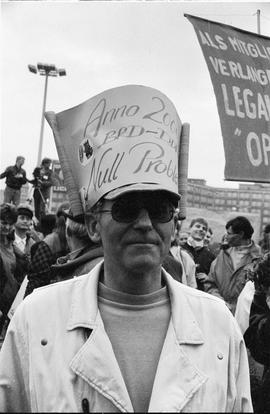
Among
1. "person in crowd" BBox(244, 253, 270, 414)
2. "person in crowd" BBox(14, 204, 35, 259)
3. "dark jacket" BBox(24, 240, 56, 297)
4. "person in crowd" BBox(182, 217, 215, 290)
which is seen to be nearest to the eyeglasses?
"person in crowd" BBox(244, 253, 270, 414)

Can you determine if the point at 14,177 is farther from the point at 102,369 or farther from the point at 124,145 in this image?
the point at 102,369

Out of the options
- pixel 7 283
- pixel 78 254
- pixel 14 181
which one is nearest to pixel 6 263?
pixel 7 283

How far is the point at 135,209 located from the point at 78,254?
1335 mm

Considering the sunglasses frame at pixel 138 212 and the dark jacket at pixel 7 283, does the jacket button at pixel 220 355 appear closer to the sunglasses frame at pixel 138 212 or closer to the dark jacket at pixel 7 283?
the sunglasses frame at pixel 138 212

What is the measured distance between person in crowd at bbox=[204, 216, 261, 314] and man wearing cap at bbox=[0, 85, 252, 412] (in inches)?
113

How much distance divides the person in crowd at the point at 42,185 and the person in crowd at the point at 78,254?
26.8ft

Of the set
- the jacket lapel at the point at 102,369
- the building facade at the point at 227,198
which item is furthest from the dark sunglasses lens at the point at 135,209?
the building facade at the point at 227,198

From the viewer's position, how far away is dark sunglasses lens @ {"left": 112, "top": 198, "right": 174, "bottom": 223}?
5.77 feet

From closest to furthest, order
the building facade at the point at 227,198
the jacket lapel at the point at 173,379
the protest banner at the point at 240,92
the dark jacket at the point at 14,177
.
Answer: the jacket lapel at the point at 173,379, the protest banner at the point at 240,92, the dark jacket at the point at 14,177, the building facade at the point at 227,198

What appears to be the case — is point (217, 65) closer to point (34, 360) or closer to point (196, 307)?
point (196, 307)

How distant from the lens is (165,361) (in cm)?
165

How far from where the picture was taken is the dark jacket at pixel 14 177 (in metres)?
10.7

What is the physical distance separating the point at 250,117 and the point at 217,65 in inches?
19.5

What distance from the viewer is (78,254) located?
3.04 metres
